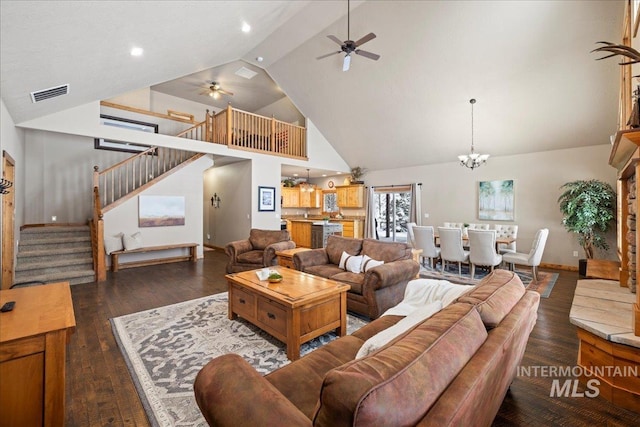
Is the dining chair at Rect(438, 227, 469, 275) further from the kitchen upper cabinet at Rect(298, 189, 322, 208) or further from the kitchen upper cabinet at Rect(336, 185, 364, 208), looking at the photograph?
the kitchen upper cabinet at Rect(298, 189, 322, 208)

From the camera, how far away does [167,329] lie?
3023 mm

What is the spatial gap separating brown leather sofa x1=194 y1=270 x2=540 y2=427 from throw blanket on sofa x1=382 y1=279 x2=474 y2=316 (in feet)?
2.31

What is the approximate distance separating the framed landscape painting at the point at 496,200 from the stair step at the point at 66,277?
8.49 metres

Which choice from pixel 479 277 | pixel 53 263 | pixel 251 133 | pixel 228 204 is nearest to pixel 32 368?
pixel 53 263

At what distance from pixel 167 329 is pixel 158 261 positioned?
13.4 feet

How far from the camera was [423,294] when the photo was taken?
7.89ft

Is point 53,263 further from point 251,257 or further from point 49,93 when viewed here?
point 251,257

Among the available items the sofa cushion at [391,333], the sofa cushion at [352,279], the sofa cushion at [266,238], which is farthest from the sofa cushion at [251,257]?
the sofa cushion at [391,333]

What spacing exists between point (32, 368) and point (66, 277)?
4368mm

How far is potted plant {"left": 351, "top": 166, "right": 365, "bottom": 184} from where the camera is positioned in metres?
9.30

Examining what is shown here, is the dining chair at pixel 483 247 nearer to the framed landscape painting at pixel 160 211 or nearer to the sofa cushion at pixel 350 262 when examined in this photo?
the sofa cushion at pixel 350 262

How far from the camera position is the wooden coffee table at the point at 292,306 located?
2.44m

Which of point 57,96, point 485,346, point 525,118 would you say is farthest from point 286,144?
point 485,346

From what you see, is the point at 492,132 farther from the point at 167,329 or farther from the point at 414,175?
the point at 167,329
